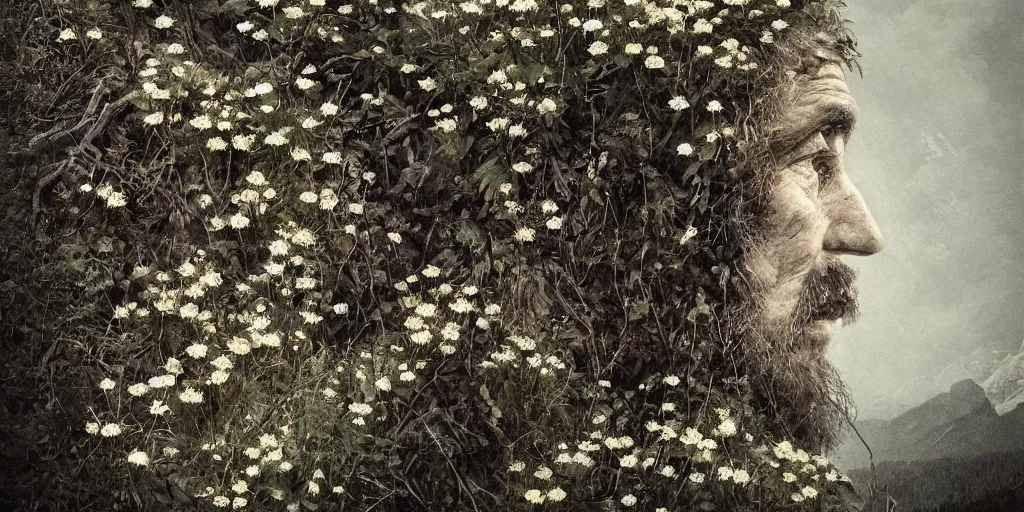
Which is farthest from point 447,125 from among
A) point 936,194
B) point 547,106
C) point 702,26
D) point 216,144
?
point 936,194

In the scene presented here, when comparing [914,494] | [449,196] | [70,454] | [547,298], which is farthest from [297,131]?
[914,494]

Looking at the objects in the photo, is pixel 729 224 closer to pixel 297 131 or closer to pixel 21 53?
pixel 297 131

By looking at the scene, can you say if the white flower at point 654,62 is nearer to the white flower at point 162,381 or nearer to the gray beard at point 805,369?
the gray beard at point 805,369

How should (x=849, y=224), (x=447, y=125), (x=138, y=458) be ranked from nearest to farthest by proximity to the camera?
(x=138, y=458) < (x=447, y=125) < (x=849, y=224)

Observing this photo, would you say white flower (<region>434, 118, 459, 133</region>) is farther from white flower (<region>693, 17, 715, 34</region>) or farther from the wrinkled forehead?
the wrinkled forehead

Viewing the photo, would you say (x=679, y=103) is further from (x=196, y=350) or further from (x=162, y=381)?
(x=162, y=381)

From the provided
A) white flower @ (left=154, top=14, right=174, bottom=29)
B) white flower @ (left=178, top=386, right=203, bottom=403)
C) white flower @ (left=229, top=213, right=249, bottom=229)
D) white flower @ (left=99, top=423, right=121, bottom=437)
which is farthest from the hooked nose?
white flower @ (left=99, top=423, right=121, bottom=437)
